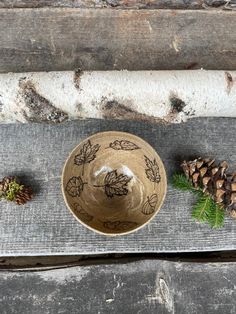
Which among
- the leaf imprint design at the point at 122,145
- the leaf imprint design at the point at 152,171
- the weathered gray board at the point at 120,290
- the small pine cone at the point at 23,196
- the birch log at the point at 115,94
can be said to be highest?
the birch log at the point at 115,94

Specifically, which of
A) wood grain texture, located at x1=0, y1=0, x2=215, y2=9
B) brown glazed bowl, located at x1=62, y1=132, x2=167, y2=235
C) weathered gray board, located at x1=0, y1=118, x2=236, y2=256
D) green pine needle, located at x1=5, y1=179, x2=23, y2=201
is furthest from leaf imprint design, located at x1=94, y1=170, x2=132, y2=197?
wood grain texture, located at x1=0, y1=0, x2=215, y2=9

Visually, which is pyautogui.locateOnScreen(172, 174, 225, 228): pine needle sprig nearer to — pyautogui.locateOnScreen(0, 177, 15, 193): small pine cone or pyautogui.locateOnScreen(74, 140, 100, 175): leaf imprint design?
pyautogui.locateOnScreen(74, 140, 100, 175): leaf imprint design

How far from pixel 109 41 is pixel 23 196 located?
0.44 m

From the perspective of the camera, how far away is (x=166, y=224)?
3.45 ft

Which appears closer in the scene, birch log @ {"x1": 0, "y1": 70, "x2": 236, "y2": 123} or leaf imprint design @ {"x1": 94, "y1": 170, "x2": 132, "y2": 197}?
birch log @ {"x1": 0, "y1": 70, "x2": 236, "y2": 123}

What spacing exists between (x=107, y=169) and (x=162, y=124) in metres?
0.18

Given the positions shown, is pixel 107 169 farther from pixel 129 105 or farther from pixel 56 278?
pixel 56 278

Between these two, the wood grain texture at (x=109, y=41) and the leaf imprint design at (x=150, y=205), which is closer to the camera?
the leaf imprint design at (x=150, y=205)

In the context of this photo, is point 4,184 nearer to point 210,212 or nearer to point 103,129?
point 103,129

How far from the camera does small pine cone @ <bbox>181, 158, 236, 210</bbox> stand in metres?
0.99

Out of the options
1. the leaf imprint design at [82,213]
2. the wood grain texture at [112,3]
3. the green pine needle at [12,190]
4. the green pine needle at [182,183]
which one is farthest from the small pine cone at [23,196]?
the wood grain texture at [112,3]

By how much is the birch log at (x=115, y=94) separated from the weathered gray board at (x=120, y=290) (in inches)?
14.3

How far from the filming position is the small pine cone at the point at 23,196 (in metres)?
1.01

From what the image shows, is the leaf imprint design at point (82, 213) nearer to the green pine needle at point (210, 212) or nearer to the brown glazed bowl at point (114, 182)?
the brown glazed bowl at point (114, 182)
